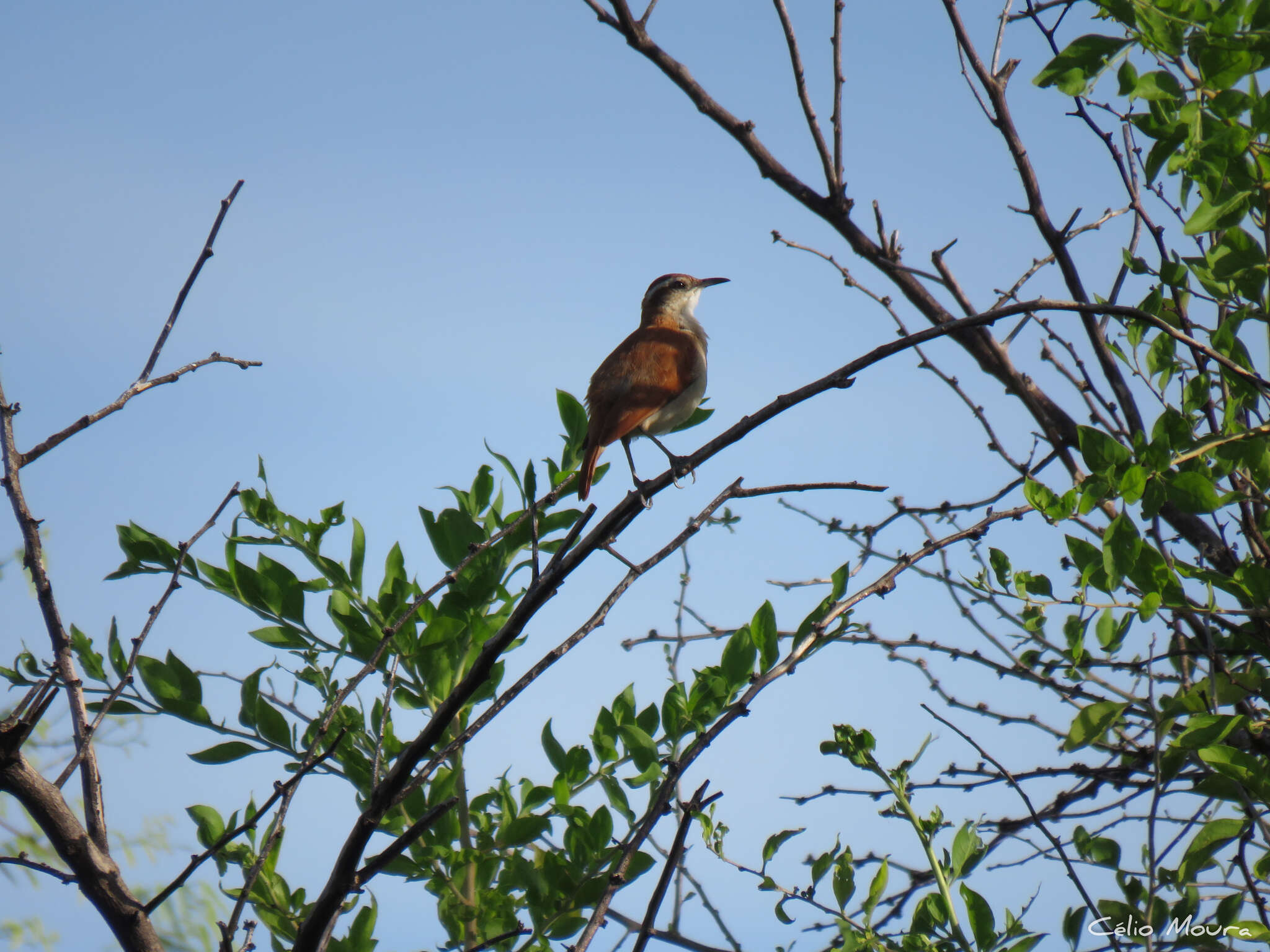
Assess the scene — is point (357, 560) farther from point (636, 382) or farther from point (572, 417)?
point (636, 382)

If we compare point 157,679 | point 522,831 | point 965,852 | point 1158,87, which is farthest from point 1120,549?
point 157,679

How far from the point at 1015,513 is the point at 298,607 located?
1863mm

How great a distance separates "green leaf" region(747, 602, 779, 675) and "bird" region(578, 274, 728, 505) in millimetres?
1828

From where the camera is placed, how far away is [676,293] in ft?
25.7

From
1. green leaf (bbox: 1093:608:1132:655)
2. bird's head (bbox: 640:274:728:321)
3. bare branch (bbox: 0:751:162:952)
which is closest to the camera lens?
bare branch (bbox: 0:751:162:952)

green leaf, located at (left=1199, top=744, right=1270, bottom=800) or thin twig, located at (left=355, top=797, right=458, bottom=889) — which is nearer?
thin twig, located at (left=355, top=797, right=458, bottom=889)

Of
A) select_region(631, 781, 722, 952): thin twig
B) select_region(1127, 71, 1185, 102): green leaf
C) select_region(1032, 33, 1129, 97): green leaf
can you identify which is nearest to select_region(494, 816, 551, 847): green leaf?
select_region(631, 781, 722, 952): thin twig

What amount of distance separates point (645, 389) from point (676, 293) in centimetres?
278

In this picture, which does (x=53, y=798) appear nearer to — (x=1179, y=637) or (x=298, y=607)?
(x=298, y=607)

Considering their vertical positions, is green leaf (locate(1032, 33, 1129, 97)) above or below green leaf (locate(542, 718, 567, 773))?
above

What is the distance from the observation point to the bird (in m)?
4.92

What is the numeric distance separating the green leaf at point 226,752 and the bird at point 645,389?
201 centimetres

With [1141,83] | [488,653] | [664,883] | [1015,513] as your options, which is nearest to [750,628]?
[1015,513]

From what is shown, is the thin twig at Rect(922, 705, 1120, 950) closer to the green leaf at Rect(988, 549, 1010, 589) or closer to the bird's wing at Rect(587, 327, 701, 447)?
the green leaf at Rect(988, 549, 1010, 589)
